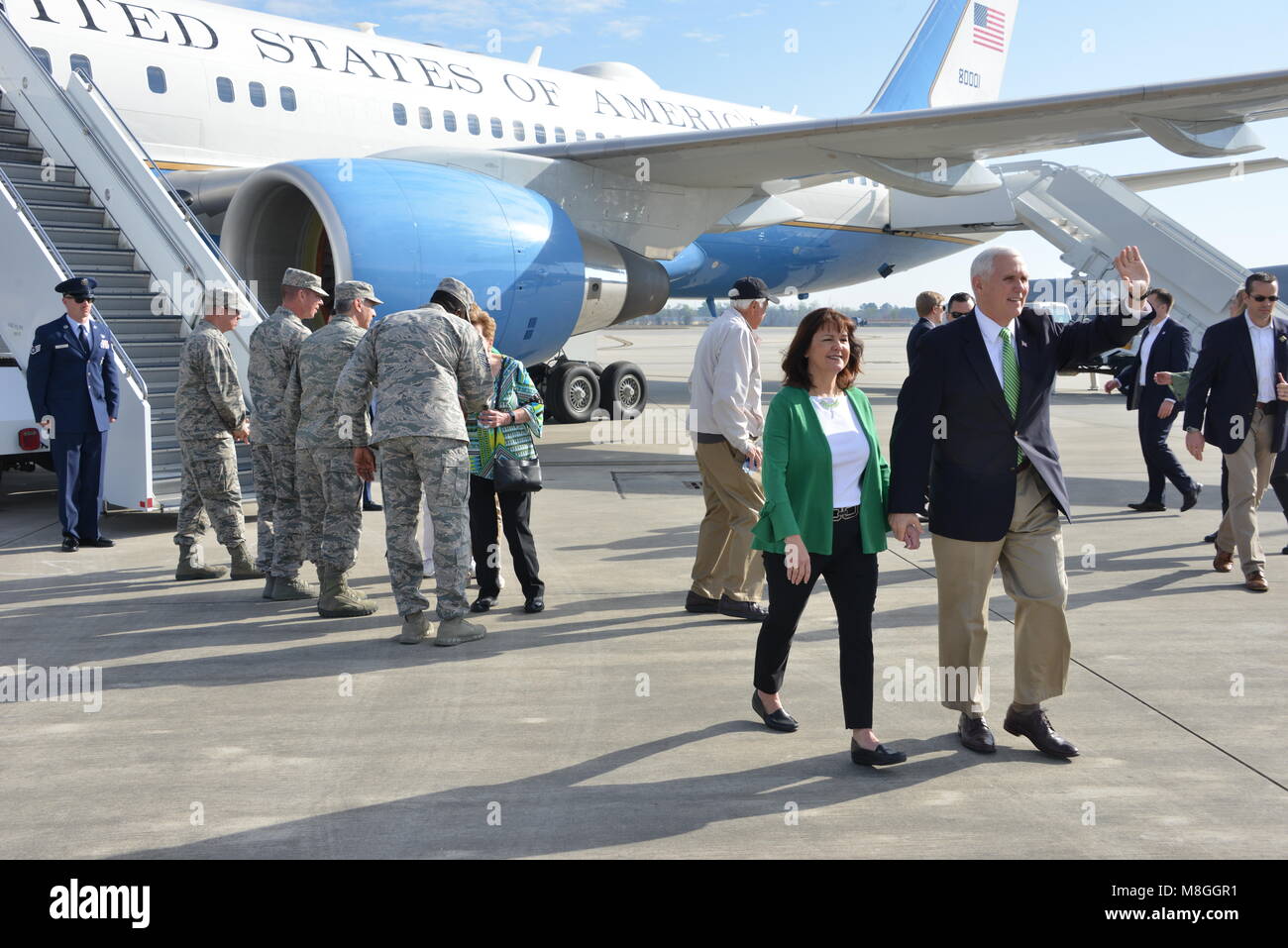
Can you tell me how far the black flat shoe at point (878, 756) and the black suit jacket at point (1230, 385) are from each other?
11.8 ft

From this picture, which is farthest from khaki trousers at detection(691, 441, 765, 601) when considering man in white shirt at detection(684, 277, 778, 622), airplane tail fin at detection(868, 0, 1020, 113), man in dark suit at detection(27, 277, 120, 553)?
airplane tail fin at detection(868, 0, 1020, 113)

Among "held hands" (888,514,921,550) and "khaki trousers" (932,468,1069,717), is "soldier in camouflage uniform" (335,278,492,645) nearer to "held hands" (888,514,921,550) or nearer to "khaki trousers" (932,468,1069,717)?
"held hands" (888,514,921,550)

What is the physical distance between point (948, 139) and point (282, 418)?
7.47 m

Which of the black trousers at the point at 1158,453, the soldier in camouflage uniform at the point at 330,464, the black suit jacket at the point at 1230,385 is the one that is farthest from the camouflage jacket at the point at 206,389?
the black trousers at the point at 1158,453

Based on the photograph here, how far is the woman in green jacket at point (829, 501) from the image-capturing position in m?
3.81

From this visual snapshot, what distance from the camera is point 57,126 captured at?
9711 mm

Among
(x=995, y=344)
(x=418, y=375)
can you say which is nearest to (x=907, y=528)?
(x=995, y=344)

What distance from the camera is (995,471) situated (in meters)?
3.83

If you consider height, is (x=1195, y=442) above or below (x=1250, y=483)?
above

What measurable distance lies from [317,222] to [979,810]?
8.76 metres

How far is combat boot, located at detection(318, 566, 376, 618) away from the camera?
18.9 feet

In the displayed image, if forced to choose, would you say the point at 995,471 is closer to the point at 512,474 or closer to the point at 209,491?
the point at 512,474

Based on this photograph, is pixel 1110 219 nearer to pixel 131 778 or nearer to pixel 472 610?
pixel 472 610

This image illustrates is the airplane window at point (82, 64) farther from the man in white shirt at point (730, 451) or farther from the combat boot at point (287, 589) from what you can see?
the man in white shirt at point (730, 451)
